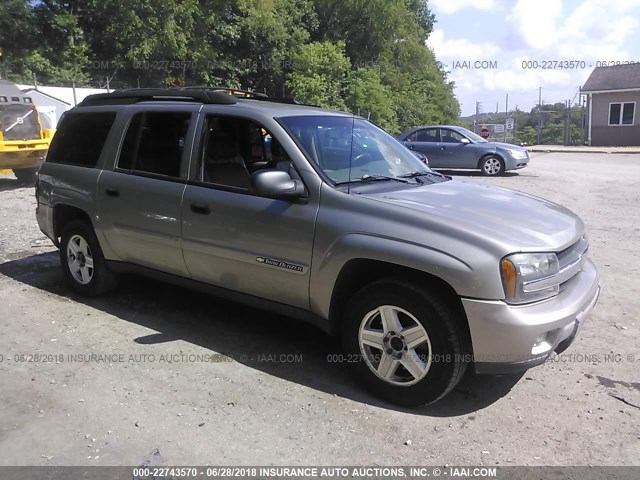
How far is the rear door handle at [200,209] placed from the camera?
420 centimetres

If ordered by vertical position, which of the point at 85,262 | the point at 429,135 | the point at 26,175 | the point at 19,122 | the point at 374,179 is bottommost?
the point at 85,262

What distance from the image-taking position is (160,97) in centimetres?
491

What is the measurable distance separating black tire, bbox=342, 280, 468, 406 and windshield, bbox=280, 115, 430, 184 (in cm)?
91

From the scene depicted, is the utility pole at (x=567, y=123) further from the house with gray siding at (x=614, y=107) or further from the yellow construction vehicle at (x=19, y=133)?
the yellow construction vehicle at (x=19, y=133)

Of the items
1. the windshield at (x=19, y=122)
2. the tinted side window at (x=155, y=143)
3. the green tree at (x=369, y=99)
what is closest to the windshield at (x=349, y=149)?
the tinted side window at (x=155, y=143)

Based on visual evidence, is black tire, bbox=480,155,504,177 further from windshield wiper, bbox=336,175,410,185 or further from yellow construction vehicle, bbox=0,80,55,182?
windshield wiper, bbox=336,175,410,185

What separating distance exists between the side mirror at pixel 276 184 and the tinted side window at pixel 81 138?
2.22 m

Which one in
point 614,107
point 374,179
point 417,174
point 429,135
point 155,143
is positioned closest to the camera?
point 374,179

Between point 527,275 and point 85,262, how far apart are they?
4111 millimetres

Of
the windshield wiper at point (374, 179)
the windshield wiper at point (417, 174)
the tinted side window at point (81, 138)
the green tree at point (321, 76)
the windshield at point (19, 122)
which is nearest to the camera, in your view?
the windshield wiper at point (374, 179)

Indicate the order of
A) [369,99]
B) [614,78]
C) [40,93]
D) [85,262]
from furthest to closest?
[614,78] → [369,99] → [40,93] → [85,262]

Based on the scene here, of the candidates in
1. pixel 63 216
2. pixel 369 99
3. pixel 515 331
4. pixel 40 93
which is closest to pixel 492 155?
pixel 369 99

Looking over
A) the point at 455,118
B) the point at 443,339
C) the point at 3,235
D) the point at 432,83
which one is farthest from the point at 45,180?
the point at 455,118

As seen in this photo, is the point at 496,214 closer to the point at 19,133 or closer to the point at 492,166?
the point at 19,133
